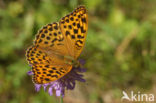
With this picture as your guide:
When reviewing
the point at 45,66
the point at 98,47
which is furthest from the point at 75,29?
the point at 98,47

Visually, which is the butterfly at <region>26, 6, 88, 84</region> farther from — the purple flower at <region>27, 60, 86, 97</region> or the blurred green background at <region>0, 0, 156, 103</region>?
the blurred green background at <region>0, 0, 156, 103</region>

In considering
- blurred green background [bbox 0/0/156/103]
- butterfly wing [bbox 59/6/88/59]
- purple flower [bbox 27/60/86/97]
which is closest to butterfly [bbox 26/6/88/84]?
butterfly wing [bbox 59/6/88/59]

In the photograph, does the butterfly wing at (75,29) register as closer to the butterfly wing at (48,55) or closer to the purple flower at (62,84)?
the butterfly wing at (48,55)

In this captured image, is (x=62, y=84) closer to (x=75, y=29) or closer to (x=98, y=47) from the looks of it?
(x=75, y=29)

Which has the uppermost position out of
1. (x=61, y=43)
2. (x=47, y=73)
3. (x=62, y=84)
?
(x=61, y=43)

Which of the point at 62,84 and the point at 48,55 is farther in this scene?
the point at 62,84

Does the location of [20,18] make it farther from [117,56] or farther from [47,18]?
[117,56]
